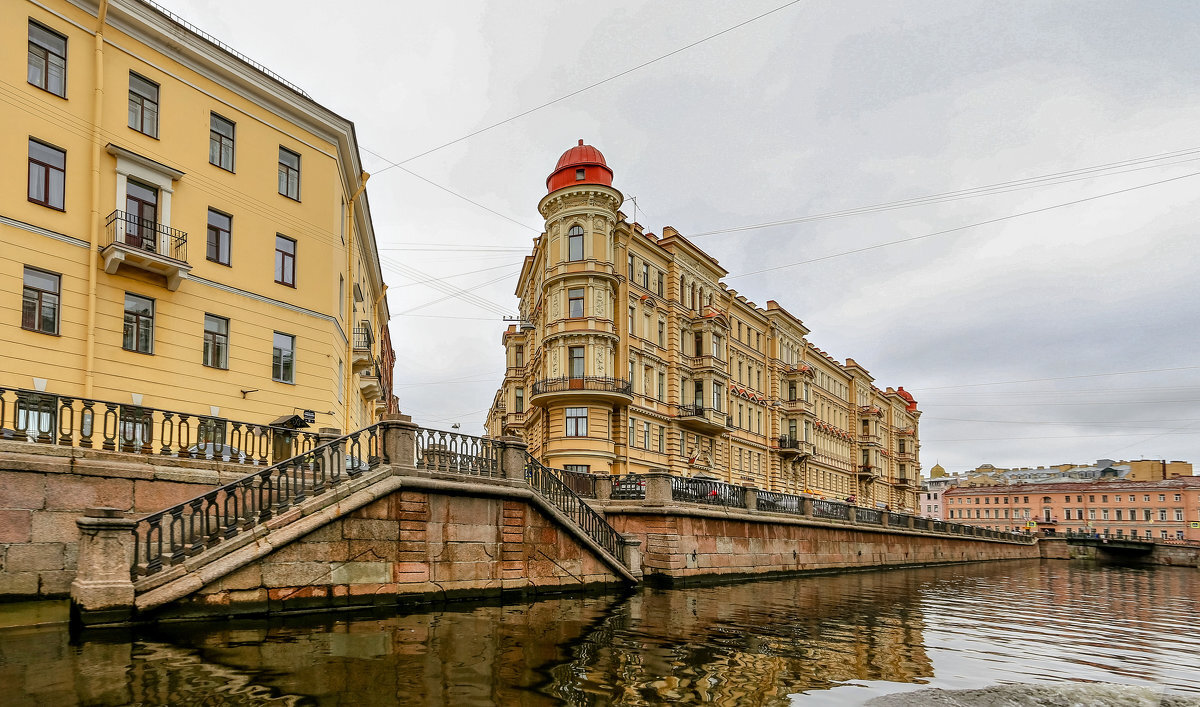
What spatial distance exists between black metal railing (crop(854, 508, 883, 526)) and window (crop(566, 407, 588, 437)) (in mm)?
13250

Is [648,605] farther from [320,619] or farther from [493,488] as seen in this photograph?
[320,619]

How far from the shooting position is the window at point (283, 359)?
20397mm

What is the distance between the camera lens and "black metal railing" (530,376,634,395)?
36.3m

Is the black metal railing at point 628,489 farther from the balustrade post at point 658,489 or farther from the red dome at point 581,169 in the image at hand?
the red dome at point 581,169

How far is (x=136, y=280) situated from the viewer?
17281 millimetres

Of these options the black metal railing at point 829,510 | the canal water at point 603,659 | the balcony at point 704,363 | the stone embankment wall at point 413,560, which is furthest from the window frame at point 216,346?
the balcony at point 704,363

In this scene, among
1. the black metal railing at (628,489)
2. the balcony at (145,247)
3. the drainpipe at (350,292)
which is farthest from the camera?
the drainpipe at (350,292)

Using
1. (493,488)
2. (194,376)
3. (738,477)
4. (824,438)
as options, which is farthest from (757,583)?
(824,438)

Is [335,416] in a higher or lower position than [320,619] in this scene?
higher

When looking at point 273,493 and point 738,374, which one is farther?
point 738,374

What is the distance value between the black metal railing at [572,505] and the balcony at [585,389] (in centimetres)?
1737

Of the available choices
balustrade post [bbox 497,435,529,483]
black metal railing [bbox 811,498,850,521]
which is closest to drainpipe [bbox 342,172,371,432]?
balustrade post [bbox 497,435,529,483]

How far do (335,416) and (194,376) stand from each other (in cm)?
496

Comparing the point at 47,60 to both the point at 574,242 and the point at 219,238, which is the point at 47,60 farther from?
the point at 574,242
